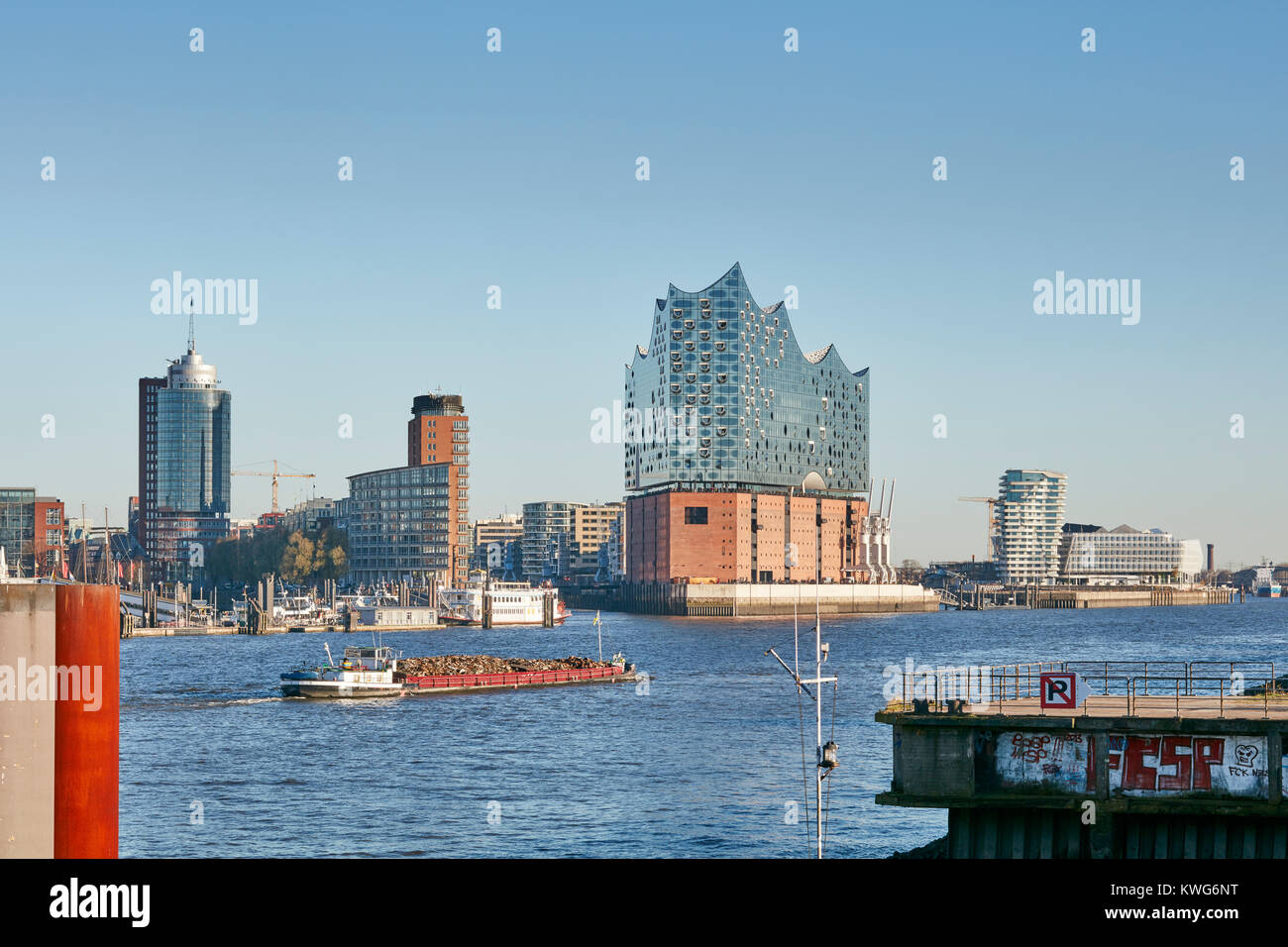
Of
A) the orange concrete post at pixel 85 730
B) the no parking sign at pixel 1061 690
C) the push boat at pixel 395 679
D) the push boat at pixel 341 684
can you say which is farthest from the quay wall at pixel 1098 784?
the push boat at pixel 395 679

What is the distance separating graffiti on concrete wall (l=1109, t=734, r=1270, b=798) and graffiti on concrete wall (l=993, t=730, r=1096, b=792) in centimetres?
59

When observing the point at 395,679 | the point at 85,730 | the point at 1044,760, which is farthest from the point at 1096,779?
the point at 395,679

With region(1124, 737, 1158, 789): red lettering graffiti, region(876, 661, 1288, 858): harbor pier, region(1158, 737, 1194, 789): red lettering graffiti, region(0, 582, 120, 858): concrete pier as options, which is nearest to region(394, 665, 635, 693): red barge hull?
region(876, 661, 1288, 858): harbor pier

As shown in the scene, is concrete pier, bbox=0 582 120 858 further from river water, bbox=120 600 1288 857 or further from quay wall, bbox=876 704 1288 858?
river water, bbox=120 600 1288 857

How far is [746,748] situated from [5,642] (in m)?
52.8

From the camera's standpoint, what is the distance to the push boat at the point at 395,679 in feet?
313

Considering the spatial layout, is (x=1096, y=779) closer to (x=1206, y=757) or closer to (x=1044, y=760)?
(x=1044, y=760)

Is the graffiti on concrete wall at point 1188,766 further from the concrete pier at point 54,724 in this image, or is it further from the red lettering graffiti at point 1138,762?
the concrete pier at point 54,724

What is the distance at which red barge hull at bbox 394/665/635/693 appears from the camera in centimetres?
10081

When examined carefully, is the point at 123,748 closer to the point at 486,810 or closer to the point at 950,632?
the point at 486,810

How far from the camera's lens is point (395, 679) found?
9844 centimetres
